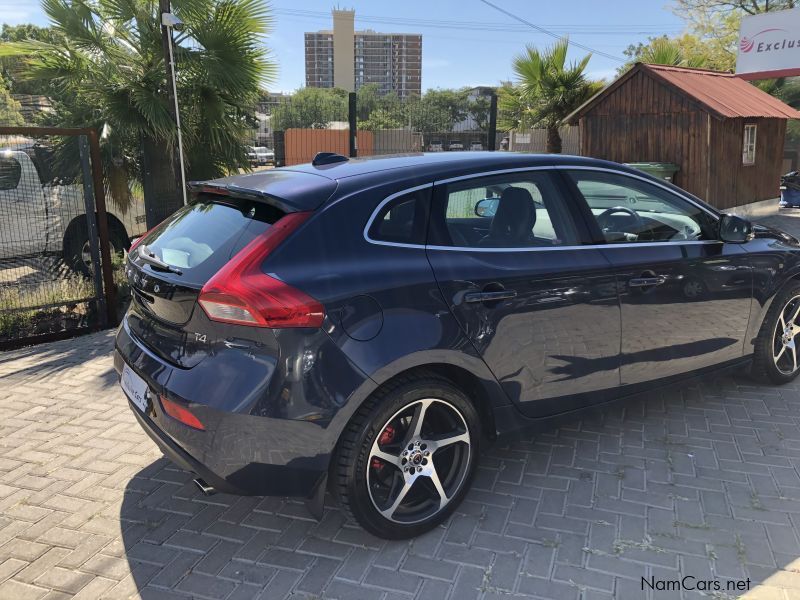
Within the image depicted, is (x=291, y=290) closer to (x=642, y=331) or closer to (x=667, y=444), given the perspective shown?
(x=642, y=331)

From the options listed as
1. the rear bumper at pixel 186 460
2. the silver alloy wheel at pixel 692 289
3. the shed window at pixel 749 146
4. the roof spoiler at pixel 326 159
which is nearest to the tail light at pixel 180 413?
the rear bumper at pixel 186 460

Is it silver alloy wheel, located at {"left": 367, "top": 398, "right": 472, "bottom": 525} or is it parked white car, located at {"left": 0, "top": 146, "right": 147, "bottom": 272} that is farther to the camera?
parked white car, located at {"left": 0, "top": 146, "right": 147, "bottom": 272}

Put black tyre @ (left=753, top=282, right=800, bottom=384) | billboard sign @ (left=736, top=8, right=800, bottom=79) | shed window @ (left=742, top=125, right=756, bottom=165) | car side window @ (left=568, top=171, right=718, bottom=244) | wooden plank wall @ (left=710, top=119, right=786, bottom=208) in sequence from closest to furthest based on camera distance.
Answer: car side window @ (left=568, top=171, right=718, bottom=244)
black tyre @ (left=753, top=282, right=800, bottom=384)
wooden plank wall @ (left=710, top=119, right=786, bottom=208)
shed window @ (left=742, top=125, right=756, bottom=165)
billboard sign @ (left=736, top=8, right=800, bottom=79)

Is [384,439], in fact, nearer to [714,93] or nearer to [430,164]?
[430,164]

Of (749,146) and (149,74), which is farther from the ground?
(149,74)

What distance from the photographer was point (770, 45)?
620 inches

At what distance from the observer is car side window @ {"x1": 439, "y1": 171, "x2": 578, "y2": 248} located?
3.18 metres

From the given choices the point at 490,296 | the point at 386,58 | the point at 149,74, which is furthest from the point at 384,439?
the point at 386,58

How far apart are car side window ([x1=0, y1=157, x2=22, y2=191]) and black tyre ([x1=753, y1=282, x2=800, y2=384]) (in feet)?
20.2

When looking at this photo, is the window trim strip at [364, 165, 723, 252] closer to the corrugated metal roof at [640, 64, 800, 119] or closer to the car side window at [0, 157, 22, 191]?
the car side window at [0, 157, 22, 191]

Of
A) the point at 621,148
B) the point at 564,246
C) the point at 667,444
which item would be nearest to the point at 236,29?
the point at 564,246

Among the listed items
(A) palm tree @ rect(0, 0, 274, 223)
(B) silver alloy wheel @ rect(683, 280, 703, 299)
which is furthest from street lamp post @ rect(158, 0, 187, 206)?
(B) silver alloy wheel @ rect(683, 280, 703, 299)

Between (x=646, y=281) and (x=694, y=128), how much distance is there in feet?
38.9

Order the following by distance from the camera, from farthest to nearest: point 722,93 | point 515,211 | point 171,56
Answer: point 722,93 → point 171,56 → point 515,211
